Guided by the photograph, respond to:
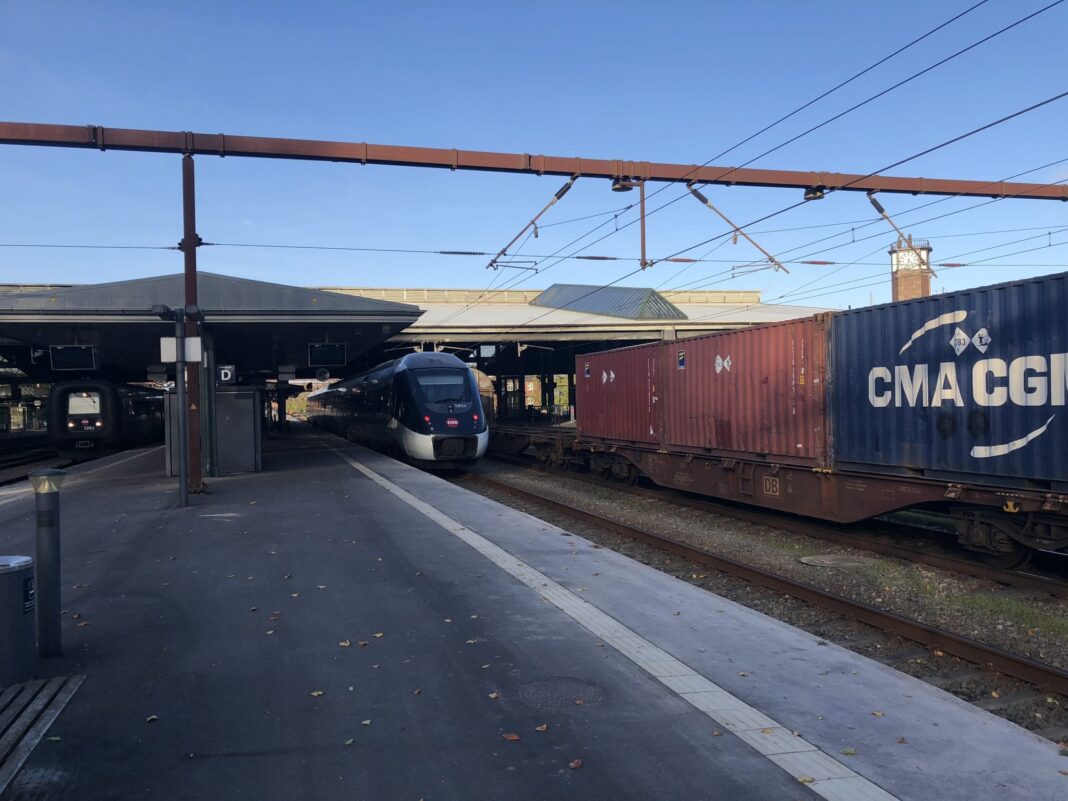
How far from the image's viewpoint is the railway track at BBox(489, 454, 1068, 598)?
867 centimetres

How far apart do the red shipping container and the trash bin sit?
10209 mm

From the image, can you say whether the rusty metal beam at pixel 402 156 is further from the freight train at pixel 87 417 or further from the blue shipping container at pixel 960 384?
the freight train at pixel 87 417

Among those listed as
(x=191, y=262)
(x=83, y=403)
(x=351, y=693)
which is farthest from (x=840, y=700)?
(x=83, y=403)

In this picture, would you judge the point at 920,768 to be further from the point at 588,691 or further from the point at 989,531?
the point at 989,531

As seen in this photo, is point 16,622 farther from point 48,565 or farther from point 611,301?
point 611,301

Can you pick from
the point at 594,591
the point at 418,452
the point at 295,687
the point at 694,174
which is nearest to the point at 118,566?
the point at 295,687

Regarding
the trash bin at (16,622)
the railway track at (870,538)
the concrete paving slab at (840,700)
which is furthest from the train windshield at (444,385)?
the trash bin at (16,622)

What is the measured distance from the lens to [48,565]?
5238 millimetres

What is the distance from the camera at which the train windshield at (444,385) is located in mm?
20734

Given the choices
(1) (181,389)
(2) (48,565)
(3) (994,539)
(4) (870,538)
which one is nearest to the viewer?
(2) (48,565)

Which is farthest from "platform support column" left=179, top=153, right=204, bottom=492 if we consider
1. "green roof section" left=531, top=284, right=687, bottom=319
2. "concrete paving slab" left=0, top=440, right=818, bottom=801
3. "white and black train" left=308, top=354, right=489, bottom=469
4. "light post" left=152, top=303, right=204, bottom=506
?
"green roof section" left=531, top=284, right=687, bottom=319

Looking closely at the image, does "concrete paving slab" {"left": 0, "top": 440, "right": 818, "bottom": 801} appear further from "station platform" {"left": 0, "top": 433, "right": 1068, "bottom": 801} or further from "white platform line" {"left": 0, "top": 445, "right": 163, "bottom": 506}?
"white platform line" {"left": 0, "top": 445, "right": 163, "bottom": 506}

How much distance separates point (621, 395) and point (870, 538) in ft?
26.0

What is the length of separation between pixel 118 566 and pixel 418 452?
1253 centimetres
